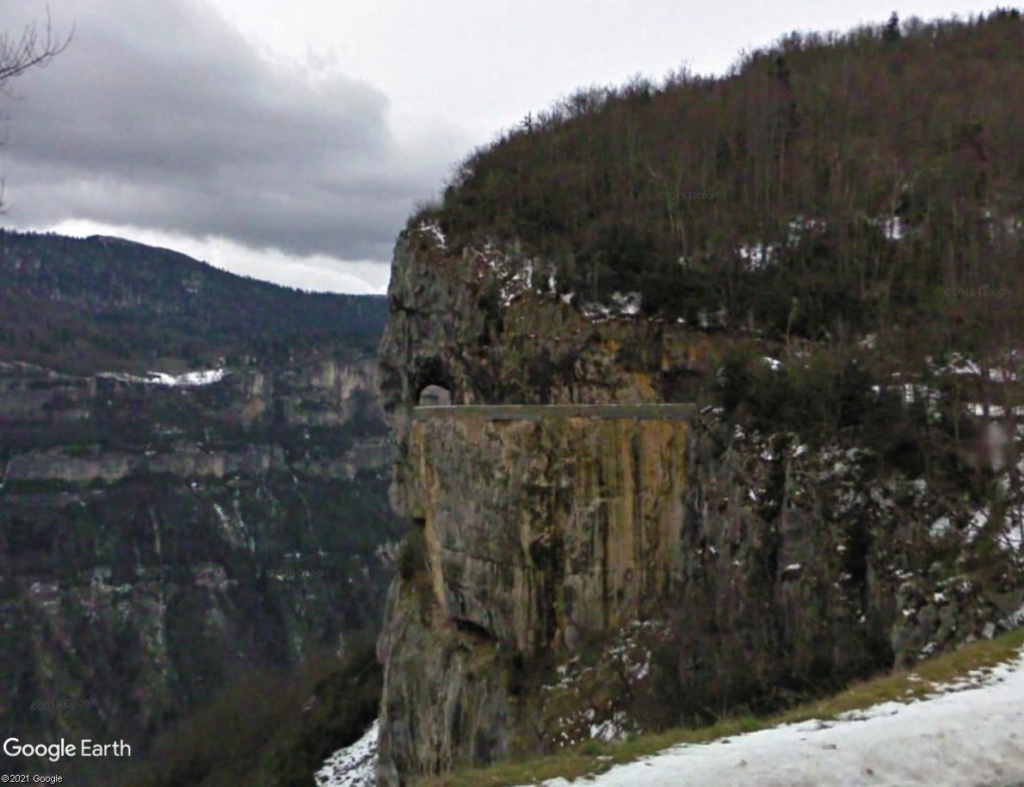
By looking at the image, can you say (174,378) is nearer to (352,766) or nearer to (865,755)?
(352,766)

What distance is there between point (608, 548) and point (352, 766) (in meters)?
18.8

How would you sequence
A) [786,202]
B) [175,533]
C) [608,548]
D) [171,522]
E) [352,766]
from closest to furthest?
1. [608,548]
2. [786,202]
3. [352,766]
4. [175,533]
5. [171,522]

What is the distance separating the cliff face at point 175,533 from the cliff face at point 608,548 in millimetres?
49028

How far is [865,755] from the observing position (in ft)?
23.5

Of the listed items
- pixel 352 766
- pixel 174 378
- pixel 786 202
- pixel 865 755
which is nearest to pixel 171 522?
pixel 174 378

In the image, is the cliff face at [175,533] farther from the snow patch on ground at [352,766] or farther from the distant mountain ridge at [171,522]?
the snow patch on ground at [352,766]

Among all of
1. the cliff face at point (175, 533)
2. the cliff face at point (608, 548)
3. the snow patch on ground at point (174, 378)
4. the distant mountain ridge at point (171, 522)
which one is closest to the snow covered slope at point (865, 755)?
the cliff face at point (608, 548)

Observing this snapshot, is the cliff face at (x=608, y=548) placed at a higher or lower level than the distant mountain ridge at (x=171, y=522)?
higher

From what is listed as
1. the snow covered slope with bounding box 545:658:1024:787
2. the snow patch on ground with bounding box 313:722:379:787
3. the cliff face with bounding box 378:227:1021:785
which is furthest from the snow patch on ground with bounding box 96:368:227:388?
the snow covered slope with bounding box 545:658:1024:787

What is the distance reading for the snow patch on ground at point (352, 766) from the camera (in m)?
32.6

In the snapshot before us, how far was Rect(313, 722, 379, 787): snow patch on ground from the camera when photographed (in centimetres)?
3263

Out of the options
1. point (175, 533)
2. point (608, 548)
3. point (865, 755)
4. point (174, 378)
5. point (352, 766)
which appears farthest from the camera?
point (174, 378)

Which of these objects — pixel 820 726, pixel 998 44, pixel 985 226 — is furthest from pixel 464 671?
pixel 998 44

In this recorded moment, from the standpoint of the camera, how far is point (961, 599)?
1396 centimetres
